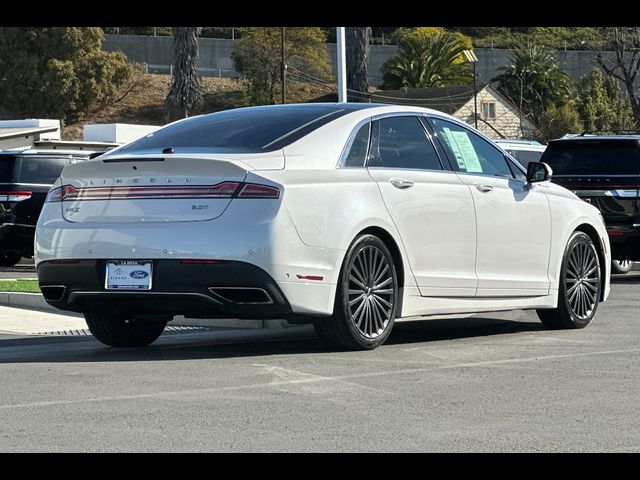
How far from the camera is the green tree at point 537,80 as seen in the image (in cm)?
9156

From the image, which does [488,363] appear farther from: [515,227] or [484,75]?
[484,75]

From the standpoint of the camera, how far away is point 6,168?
68.0 ft

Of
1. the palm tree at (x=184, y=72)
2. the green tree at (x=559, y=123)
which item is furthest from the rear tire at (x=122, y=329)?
the green tree at (x=559, y=123)

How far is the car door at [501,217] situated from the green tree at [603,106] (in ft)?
182

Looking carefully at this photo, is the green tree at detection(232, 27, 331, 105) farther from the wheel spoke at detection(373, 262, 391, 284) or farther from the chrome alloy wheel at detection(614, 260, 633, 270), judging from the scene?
the wheel spoke at detection(373, 262, 391, 284)

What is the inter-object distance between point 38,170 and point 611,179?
9.18 meters

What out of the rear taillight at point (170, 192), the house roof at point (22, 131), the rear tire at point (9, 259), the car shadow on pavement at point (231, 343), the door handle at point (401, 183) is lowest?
the rear tire at point (9, 259)

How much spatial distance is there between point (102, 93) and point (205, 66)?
64.6 ft

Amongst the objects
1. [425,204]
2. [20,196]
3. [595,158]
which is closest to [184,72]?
[20,196]

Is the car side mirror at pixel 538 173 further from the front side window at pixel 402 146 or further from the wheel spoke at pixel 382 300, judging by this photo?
the wheel spoke at pixel 382 300

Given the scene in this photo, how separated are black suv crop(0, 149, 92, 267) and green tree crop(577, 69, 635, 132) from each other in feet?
156

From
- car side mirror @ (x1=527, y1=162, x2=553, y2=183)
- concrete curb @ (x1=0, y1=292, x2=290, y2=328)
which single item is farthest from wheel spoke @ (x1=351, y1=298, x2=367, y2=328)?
car side mirror @ (x1=527, y1=162, x2=553, y2=183)

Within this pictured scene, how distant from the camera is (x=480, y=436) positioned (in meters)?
6.12

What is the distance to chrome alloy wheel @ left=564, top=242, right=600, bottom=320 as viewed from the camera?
11.1 meters
